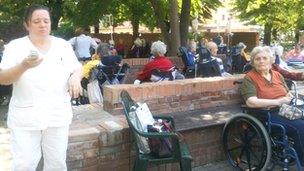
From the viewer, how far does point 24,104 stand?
3.04m

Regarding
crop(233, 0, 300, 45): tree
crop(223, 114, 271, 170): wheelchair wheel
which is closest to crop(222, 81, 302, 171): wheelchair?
crop(223, 114, 271, 170): wheelchair wheel

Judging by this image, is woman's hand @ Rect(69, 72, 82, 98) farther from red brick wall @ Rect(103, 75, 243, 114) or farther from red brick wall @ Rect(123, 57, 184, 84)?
red brick wall @ Rect(123, 57, 184, 84)

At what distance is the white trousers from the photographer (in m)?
3.06

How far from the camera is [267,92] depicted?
4.71 m

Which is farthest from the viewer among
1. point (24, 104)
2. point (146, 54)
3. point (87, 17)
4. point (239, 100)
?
point (87, 17)

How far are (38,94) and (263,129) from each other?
2.23 metres

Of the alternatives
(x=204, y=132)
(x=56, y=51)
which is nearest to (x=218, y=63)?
(x=204, y=132)

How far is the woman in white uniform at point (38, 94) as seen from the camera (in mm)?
3029

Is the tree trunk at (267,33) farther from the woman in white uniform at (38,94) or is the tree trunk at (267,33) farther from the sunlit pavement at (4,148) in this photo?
the woman in white uniform at (38,94)

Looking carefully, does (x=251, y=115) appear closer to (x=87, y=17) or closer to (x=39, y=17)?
(x=39, y=17)

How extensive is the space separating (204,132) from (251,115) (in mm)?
584

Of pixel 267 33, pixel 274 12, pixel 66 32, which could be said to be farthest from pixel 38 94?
pixel 267 33

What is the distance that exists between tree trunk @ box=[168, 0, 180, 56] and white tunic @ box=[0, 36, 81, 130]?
955 centimetres

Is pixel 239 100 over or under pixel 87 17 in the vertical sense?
under
